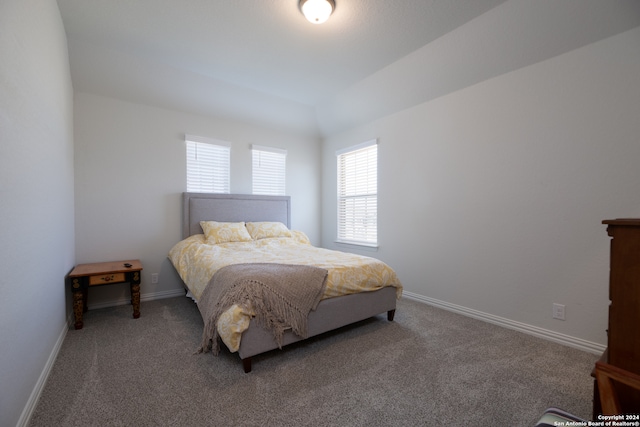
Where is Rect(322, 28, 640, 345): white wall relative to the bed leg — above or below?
above

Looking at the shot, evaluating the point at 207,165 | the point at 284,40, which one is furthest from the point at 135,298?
the point at 284,40

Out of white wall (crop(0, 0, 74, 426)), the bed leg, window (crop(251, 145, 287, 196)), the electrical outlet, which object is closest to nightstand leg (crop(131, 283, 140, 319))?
white wall (crop(0, 0, 74, 426))

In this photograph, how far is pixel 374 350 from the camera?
2.09 m

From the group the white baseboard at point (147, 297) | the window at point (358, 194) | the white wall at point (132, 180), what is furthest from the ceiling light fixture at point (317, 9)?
the white baseboard at point (147, 297)

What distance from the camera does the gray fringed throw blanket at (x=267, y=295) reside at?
5.99 feet

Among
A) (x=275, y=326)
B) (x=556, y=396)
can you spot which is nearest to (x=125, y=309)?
(x=275, y=326)

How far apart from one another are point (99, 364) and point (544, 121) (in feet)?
13.0

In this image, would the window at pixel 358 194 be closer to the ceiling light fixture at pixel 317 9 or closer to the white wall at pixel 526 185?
Answer: the white wall at pixel 526 185

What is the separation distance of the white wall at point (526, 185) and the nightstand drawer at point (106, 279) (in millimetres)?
3160

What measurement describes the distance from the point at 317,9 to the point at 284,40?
59 centimetres

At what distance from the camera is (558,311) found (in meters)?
2.22

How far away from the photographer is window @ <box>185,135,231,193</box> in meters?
3.62

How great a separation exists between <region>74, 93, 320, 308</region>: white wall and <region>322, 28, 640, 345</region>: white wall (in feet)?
8.82

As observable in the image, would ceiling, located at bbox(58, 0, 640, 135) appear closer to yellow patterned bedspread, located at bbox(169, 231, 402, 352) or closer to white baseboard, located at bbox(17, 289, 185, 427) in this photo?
yellow patterned bedspread, located at bbox(169, 231, 402, 352)
